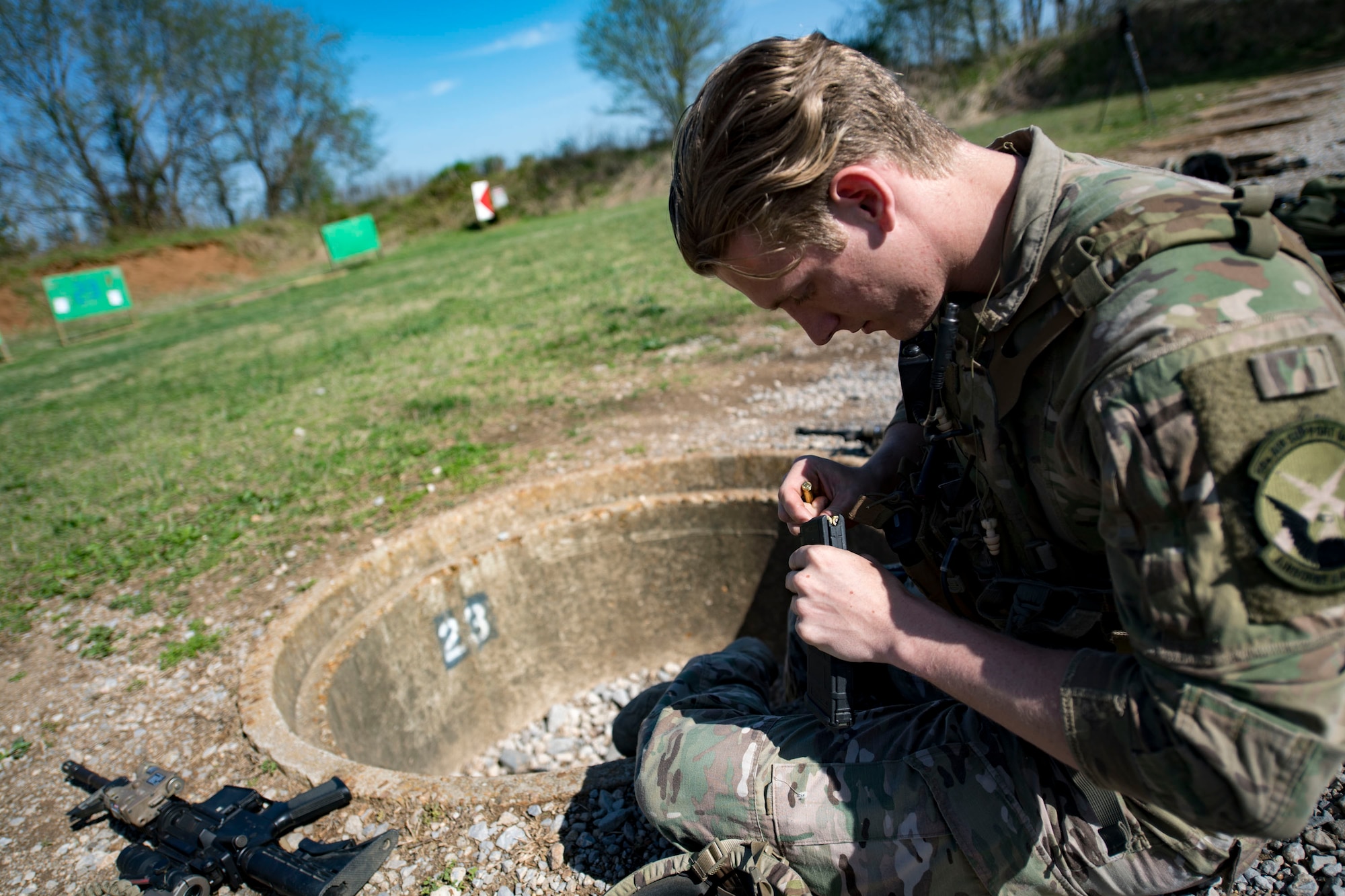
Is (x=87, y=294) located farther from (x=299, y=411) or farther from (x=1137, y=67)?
(x=1137, y=67)

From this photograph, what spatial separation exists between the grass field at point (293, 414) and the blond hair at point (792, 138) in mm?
2866

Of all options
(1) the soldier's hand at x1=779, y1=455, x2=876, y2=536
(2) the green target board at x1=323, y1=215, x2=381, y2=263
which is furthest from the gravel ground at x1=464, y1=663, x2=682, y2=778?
(2) the green target board at x1=323, y1=215, x2=381, y2=263

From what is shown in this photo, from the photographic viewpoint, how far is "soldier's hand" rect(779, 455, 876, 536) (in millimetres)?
2076

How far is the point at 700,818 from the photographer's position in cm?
168

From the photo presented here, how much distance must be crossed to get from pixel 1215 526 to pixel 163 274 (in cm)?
2704

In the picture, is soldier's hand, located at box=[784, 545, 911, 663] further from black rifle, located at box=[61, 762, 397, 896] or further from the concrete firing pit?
the concrete firing pit

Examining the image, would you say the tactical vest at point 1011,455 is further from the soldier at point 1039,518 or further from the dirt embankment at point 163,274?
the dirt embankment at point 163,274

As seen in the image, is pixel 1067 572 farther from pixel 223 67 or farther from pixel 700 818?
pixel 223 67

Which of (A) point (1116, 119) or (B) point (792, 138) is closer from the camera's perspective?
(B) point (792, 138)

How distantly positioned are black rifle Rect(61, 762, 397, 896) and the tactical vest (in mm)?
1559

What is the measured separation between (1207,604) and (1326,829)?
1.08 m

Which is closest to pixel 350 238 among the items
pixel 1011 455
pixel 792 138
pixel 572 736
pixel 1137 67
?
pixel 1137 67

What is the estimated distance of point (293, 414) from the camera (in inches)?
243

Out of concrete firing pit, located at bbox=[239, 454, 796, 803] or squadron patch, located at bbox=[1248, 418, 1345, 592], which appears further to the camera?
concrete firing pit, located at bbox=[239, 454, 796, 803]
